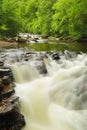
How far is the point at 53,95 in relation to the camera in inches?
384

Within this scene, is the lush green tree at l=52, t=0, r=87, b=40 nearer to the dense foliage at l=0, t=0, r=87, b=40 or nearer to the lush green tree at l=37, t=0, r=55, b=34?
the dense foliage at l=0, t=0, r=87, b=40

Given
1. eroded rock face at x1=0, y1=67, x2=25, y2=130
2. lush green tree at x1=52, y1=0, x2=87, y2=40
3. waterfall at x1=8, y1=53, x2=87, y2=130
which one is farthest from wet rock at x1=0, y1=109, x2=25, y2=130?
lush green tree at x1=52, y1=0, x2=87, y2=40

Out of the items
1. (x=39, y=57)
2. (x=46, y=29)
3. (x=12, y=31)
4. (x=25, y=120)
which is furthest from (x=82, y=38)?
(x=25, y=120)

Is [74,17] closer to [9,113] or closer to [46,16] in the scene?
[46,16]

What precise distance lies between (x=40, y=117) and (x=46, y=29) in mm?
29983

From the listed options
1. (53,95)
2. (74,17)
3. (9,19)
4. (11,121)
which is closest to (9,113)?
(11,121)

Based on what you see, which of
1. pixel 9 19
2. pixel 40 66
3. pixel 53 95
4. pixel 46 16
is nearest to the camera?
pixel 53 95

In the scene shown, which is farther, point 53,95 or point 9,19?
point 9,19

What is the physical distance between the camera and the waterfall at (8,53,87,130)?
8102mm

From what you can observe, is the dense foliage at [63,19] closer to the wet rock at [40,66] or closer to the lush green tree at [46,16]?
the lush green tree at [46,16]

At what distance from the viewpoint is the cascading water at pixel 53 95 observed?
810 cm

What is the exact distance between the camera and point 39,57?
44.0 ft

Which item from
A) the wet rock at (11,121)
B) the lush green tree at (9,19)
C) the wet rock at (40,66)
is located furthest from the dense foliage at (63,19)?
the wet rock at (11,121)

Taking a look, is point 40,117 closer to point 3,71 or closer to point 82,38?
point 3,71
